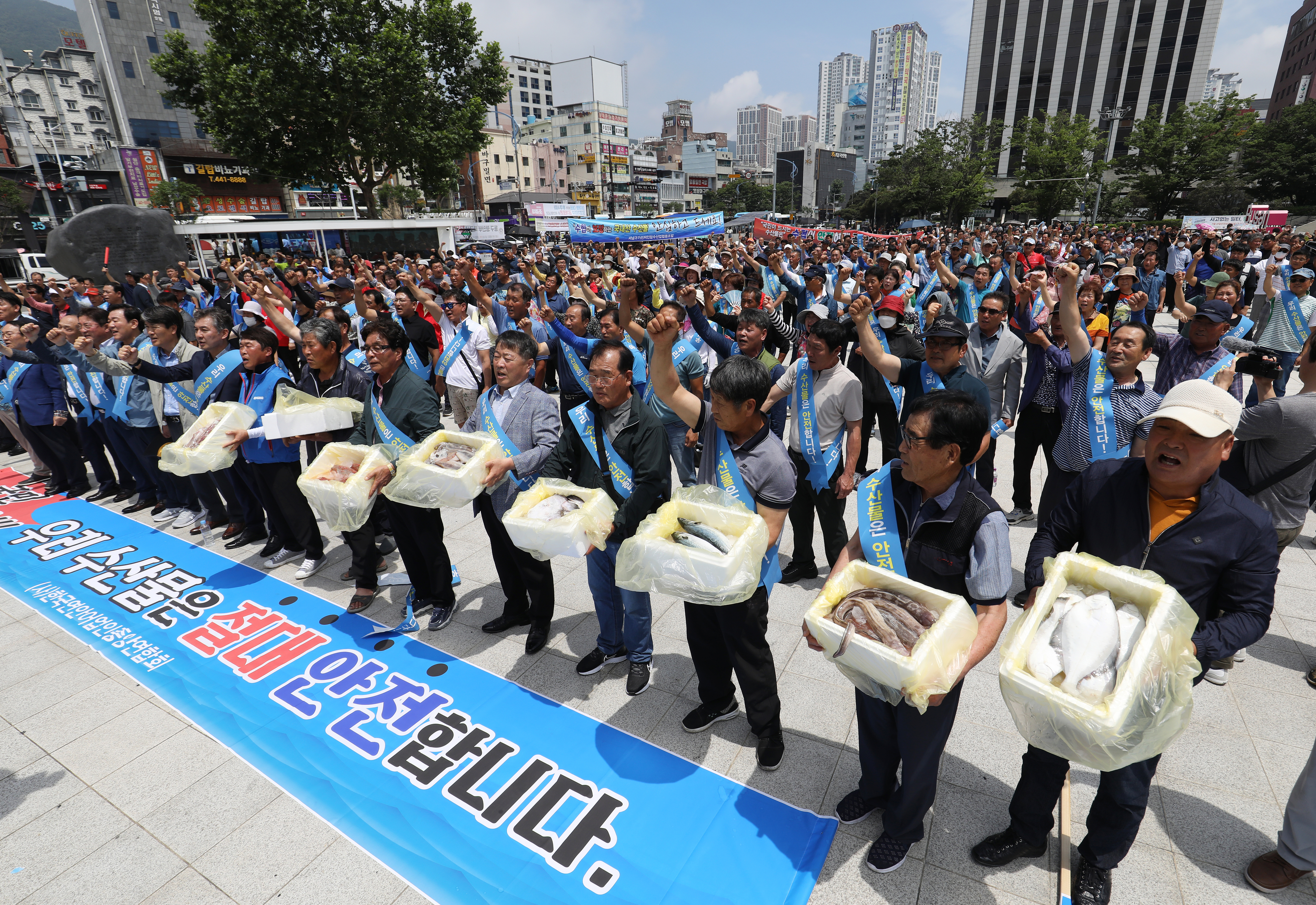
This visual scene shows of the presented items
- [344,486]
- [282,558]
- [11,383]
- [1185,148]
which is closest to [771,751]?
[344,486]

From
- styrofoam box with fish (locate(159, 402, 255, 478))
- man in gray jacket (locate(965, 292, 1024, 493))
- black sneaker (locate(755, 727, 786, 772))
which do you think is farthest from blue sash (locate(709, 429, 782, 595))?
styrofoam box with fish (locate(159, 402, 255, 478))

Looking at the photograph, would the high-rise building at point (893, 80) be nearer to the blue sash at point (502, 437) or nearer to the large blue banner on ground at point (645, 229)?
the large blue banner on ground at point (645, 229)

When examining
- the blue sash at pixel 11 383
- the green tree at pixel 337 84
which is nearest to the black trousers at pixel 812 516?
the blue sash at pixel 11 383

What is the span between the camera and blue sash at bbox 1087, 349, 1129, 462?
3902 mm

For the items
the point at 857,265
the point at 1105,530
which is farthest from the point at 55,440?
the point at 857,265

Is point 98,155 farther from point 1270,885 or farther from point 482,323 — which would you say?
point 1270,885

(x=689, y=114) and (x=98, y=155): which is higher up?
(x=689, y=114)

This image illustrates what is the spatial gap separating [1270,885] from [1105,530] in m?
1.65

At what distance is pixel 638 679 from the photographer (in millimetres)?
3678

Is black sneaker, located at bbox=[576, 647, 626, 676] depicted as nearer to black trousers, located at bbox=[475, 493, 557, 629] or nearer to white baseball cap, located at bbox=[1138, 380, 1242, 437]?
black trousers, located at bbox=[475, 493, 557, 629]

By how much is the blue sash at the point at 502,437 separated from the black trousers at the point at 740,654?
1326 millimetres

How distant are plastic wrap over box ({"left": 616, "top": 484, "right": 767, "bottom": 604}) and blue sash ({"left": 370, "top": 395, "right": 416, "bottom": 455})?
200 cm

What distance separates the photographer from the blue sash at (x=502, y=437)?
3734mm

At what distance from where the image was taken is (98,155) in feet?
171
